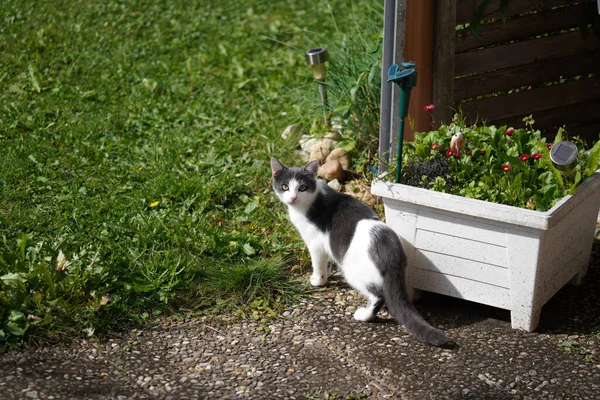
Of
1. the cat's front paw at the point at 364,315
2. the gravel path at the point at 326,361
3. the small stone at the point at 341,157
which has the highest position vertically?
the small stone at the point at 341,157

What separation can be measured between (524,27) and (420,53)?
859 mm

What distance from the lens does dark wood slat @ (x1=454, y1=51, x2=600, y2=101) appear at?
188 inches

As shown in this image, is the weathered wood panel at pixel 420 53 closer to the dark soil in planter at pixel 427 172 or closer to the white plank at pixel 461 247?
the dark soil in planter at pixel 427 172

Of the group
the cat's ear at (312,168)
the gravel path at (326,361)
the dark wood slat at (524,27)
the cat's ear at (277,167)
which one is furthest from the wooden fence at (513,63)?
the gravel path at (326,361)

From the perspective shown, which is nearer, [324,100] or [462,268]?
[462,268]

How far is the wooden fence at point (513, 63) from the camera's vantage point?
4.54 metres

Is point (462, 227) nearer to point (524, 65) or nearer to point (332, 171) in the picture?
point (332, 171)

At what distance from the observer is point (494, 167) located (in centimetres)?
390

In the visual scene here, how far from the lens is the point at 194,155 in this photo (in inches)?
218

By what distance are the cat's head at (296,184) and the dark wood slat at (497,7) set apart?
54.5 inches

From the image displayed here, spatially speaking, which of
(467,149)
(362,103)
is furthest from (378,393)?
(362,103)

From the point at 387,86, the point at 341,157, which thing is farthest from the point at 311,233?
the point at 341,157

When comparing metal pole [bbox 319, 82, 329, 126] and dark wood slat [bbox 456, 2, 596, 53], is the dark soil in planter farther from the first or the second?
metal pole [bbox 319, 82, 329, 126]

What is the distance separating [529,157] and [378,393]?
4.90 ft
